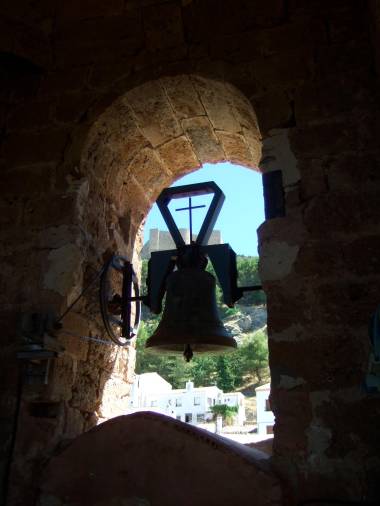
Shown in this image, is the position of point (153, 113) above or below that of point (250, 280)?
below

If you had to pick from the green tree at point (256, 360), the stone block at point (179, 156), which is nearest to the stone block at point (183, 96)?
the stone block at point (179, 156)

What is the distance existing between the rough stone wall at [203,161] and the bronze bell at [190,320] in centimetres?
39

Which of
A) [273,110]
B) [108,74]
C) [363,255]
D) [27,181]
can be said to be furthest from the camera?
[108,74]

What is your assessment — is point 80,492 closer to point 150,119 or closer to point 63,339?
point 63,339

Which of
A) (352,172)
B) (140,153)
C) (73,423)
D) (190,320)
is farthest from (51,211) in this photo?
(352,172)

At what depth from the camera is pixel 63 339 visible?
2.03 metres

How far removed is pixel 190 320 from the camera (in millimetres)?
2119

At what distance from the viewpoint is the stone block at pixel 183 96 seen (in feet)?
7.66

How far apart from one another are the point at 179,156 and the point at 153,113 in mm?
392

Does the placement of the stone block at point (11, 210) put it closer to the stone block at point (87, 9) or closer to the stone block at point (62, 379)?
the stone block at point (62, 379)

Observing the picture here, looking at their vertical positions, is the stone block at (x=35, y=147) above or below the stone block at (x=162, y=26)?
below

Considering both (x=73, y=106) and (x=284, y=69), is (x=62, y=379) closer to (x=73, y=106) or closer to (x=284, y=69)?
(x=73, y=106)

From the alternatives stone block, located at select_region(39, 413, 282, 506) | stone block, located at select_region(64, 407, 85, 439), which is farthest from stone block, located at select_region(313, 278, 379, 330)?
stone block, located at select_region(64, 407, 85, 439)

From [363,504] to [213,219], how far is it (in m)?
1.34
